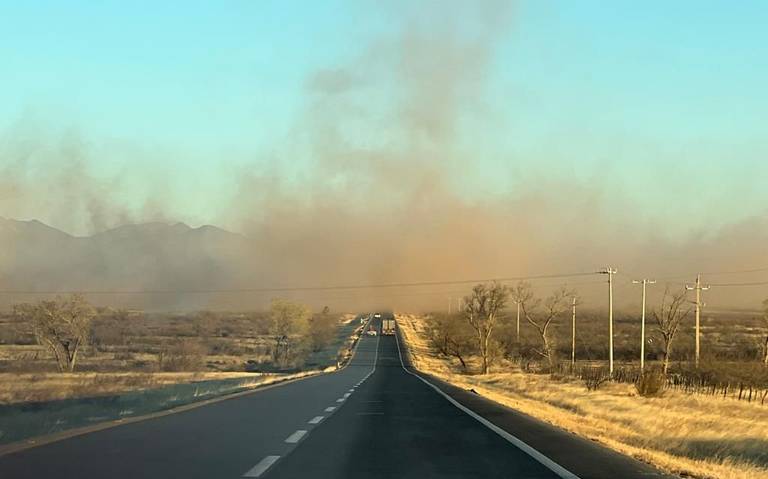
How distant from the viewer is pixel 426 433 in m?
16.7

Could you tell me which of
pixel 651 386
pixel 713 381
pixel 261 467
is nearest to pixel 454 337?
pixel 713 381

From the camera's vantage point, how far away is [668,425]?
2920 centimetres

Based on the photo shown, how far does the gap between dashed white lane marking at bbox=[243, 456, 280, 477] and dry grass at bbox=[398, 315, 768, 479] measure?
6232 millimetres

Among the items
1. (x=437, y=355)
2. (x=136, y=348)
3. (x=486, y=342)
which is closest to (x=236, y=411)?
(x=486, y=342)

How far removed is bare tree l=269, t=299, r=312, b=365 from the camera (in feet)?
434

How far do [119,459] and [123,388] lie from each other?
135 ft

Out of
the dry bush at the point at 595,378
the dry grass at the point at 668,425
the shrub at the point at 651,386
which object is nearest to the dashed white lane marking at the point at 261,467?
the dry grass at the point at 668,425

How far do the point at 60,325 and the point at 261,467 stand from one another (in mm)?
80144

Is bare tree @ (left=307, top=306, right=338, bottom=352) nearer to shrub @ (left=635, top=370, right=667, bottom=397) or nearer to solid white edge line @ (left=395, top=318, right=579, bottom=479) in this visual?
shrub @ (left=635, top=370, right=667, bottom=397)

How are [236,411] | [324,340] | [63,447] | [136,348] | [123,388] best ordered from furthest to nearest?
[324,340], [136,348], [123,388], [236,411], [63,447]

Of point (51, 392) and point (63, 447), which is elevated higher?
point (63, 447)

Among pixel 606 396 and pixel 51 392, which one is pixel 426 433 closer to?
pixel 606 396

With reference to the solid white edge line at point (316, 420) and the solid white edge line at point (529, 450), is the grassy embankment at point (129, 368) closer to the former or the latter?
the solid white edge line at point (316, 420)

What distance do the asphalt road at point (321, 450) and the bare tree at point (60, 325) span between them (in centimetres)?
6784
